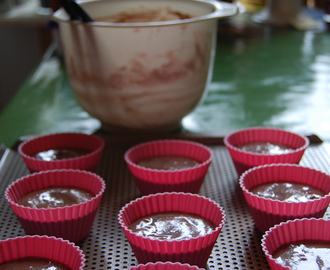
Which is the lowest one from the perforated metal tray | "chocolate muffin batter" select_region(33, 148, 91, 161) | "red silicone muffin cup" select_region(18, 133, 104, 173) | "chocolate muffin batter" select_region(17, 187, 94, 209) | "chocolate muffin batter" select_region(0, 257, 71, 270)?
the perforated metal tray

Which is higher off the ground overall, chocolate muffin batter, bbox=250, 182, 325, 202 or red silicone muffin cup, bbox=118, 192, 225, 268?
red silicone muffin cup, bbox=118, 192, 225, 268

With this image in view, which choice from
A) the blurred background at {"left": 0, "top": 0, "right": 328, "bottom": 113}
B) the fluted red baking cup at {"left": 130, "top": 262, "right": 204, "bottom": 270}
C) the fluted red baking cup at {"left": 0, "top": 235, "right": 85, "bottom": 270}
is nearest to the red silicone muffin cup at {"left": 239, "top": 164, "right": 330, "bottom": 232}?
the fluted red baking cup at {"left": 130, "top": 262, "right": 204, "bottom": 270}

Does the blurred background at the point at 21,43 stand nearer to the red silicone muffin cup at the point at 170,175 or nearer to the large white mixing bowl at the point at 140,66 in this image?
the large white mixing bowl at the point at 140,66

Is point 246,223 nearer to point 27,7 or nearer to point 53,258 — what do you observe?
point 53,258

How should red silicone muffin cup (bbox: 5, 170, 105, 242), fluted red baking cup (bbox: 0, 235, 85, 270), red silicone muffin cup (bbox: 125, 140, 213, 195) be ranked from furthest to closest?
red silicone muffin cup (bbox: 125, 140, 213, 195)
red silicone muffin cup (bbox: 5, 170, 105, 242)
fluted red baking cup (bbox: 0, 235, 85, 270)

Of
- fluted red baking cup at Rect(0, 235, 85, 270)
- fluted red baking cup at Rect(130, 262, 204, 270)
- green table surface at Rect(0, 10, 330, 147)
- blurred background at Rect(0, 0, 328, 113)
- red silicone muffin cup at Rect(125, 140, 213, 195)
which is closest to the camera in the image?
fluted red baking cup at Rect(130, 262, 204, 270)

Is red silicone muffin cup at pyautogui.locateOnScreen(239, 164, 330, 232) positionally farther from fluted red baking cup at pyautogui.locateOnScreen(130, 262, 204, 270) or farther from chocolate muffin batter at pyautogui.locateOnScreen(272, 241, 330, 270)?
fluted red baking cup at pyautogui.locateOnScreen(130, 262, 204, 270)

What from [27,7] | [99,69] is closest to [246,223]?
[99,69]

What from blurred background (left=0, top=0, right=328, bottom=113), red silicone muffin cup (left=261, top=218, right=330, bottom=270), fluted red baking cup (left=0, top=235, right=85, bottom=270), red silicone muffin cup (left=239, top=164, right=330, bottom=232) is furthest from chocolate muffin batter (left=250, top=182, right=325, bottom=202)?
blurred background (left=0, top=0, right=328, bottom=113)

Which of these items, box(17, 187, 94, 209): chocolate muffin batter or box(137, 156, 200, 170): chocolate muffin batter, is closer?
box(17, 187, 94, 209): chocolate muffin batter
